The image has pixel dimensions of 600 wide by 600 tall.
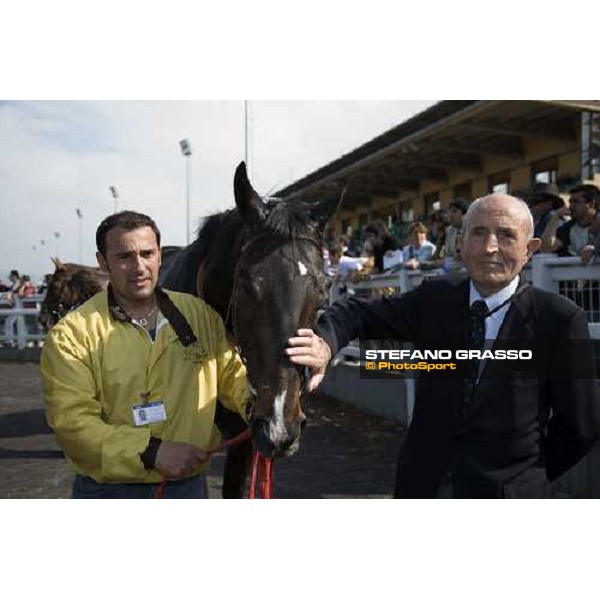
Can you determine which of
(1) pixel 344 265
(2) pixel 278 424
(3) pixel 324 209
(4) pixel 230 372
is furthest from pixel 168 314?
(1) pixel 344 265

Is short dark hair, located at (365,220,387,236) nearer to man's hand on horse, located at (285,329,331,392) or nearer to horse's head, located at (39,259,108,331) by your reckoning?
horse's head, located at (39,259,108,331)

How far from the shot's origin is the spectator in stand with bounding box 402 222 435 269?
577 centimetres

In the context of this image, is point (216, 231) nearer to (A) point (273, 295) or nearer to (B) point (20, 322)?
(A) point (273, 295)

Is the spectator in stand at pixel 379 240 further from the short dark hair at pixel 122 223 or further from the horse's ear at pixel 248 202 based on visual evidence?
the short dark hair at pixel 122 223

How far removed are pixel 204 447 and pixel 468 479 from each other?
1046 mm

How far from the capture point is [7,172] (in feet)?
9.95

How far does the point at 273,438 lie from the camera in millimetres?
2193

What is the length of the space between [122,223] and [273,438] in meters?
0.97

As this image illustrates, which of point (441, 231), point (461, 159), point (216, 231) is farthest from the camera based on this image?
point (441, 231)

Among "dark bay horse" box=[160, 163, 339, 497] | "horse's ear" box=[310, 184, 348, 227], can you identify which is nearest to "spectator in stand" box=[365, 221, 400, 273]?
"horse's ear" box=[310, 184, 348, 227]

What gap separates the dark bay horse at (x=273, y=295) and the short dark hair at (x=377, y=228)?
7.96 ft
